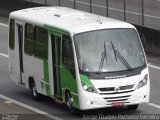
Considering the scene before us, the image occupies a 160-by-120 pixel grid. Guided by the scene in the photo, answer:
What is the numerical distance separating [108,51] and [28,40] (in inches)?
141

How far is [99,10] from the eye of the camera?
3828cm

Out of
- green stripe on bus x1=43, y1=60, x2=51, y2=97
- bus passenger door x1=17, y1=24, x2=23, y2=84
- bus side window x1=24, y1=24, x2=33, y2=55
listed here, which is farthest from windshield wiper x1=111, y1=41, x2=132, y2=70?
bus passenger door x1=17, y1=24, x2=23, y2=84

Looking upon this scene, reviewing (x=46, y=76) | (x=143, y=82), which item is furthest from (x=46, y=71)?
(x=143, y=82)

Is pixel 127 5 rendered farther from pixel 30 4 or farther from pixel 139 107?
pixel 139 107

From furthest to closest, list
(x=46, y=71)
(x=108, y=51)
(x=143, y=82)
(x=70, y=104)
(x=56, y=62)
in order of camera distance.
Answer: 1. (x=46, y=71)
2. (x=56, y=62)
3. (x=70, y=104)
4. (x=108, y=51)
5. (x=143, y=82)

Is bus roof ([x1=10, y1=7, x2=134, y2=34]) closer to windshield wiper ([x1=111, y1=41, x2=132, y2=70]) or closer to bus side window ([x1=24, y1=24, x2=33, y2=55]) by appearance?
bus side window ([x1=24, y1=24, x2=33, y2=55])

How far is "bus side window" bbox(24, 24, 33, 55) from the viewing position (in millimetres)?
22750

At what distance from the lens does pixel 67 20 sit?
70.3 feet

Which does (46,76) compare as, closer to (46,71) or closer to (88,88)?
(46,71)

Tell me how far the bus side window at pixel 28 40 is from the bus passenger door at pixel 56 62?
1.64 meters

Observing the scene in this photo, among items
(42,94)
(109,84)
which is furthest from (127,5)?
(109,84)

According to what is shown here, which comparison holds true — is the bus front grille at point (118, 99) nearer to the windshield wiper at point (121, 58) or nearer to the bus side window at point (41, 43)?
the windshield wiper at point (121, 58)

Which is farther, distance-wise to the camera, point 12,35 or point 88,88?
point 12,35

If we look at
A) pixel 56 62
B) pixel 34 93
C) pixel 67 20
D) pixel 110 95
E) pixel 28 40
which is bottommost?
pixel 34 93
